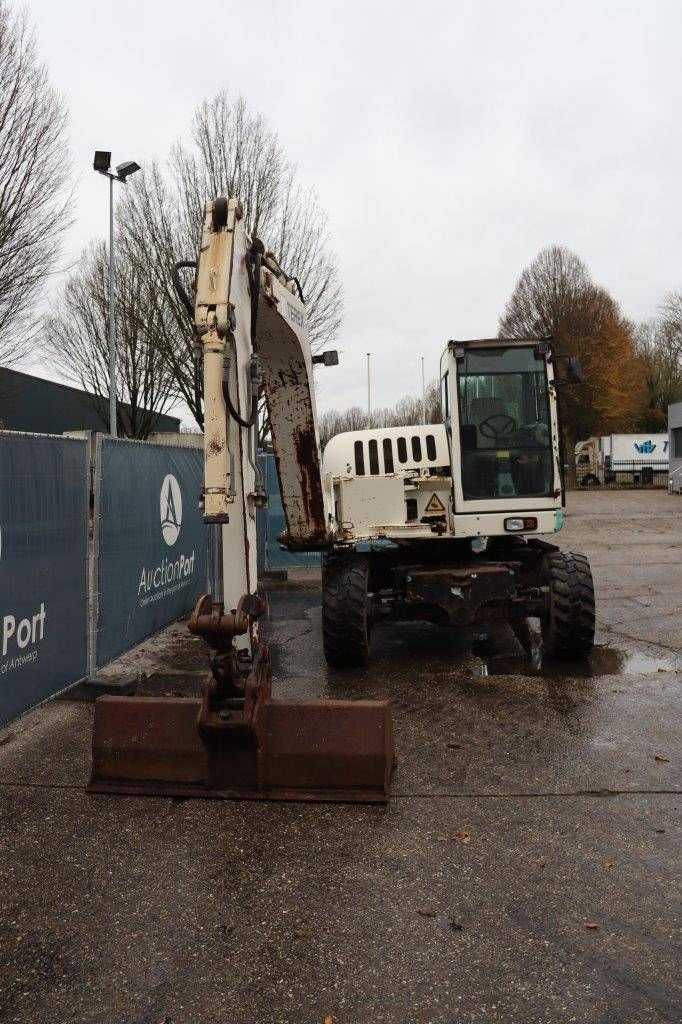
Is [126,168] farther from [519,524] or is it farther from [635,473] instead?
[635,473]

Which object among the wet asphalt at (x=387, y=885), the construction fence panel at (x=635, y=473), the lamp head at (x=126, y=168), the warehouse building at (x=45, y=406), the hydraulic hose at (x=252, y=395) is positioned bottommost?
the wet asphalt at (x=387, y=885)

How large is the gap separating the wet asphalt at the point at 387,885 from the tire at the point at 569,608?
42.7 inches

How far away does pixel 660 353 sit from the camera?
5734cm

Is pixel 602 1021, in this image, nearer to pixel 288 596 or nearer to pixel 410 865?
pixel 410 865

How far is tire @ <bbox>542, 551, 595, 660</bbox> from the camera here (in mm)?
7230

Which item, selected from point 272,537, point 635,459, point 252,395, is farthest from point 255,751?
point 635,459

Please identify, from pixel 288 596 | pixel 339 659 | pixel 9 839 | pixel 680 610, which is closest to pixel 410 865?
pixel 9 839

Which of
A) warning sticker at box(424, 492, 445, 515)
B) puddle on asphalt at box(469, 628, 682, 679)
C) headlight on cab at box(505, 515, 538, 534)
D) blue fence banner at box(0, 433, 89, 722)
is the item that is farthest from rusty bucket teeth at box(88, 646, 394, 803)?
warning sticker at box(424, 492, 445, 515)

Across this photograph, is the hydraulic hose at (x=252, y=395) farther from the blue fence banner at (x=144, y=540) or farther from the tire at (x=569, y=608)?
the tire at (x=569, y=608)

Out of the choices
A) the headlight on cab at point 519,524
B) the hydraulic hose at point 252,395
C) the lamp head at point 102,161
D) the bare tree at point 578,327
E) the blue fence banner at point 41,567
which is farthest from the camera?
the bare tree at point 578,327

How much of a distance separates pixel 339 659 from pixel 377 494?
5.57 ft

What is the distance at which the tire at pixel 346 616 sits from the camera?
286 inches

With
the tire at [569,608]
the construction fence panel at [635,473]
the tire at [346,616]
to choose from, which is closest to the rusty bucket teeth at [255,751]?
the tire at [346,616]

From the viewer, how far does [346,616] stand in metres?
7.29
